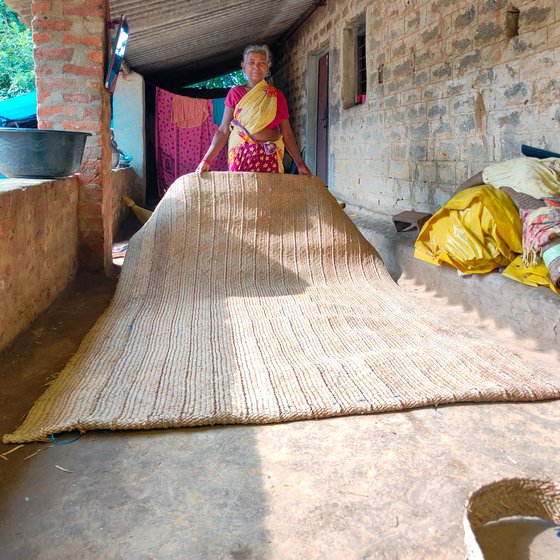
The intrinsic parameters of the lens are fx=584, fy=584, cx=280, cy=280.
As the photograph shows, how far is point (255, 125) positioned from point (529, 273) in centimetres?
193

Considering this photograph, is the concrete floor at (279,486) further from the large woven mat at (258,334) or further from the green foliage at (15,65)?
the green foliage at (15,65)

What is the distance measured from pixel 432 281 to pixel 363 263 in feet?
1.36

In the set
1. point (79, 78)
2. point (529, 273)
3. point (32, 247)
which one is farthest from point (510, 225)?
point (79, 78)

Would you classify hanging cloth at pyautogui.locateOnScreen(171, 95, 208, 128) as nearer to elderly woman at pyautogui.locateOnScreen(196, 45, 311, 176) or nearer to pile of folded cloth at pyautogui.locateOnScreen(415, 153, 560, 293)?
elderly woman at pyautogui.locateOnScreen(196, 45, 311, 176)

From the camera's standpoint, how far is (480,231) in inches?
113

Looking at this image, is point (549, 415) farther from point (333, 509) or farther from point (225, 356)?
point (225, 356)

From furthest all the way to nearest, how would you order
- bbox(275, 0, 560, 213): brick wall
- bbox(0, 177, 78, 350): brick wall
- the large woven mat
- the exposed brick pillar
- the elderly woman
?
1. the elderly woman
2. the exposed brick pillar
3. bbox(275, 0, 560, 213): brick wall
4. bbox(0, 177, 78, 350): brick wall
5. the large woven mat

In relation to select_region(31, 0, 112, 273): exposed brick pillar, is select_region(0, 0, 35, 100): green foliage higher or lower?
higher

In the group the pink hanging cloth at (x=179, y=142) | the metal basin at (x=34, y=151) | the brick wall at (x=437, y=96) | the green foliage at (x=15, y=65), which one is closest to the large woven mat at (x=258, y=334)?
the metal basin at (x=34, y=151)

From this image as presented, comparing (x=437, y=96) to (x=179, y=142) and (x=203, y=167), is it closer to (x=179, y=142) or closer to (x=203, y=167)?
(x=203, y=167)

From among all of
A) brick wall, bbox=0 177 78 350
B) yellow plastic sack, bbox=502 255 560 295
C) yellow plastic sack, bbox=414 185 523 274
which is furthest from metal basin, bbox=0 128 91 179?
yellow plastic sack, bbox=502 255 560 295

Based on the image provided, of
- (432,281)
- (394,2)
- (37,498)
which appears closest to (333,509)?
(37,498)

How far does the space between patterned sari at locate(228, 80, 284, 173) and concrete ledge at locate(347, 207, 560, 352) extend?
3.33 feet

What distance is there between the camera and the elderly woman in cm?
367
